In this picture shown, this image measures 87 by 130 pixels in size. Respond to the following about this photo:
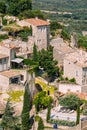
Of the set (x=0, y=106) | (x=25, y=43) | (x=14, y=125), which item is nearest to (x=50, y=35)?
(x=25, y=43)

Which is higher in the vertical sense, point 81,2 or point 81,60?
point 81,60

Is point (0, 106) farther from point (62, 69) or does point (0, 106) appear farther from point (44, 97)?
point (62, 69)

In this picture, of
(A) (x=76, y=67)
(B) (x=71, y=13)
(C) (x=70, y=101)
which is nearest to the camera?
(C) (x=70, y=101)

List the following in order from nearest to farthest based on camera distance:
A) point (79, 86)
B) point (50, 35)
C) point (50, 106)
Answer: point (50, 106) → point (79, 86) → point (50, 35)

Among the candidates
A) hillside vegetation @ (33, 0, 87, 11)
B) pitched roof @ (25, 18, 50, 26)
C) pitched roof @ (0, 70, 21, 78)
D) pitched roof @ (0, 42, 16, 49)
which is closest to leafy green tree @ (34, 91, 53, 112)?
pitched roof @ (0, 70, 21, 78)

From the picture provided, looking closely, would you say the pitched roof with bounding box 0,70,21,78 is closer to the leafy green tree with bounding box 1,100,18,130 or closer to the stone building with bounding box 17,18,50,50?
the leafy green tree with bounding box 1,100,18,130

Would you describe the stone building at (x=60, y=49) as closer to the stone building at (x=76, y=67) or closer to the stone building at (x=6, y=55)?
the stone building at (x=76, y=67)

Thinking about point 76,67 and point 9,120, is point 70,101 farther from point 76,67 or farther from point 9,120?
point 9,120

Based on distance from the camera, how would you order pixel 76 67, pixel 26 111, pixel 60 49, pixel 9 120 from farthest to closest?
pixel 60 49, pixel 76 67, pixel 26 111, pixel 9 120

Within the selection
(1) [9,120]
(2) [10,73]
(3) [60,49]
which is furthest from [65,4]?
(1) [9,120]
